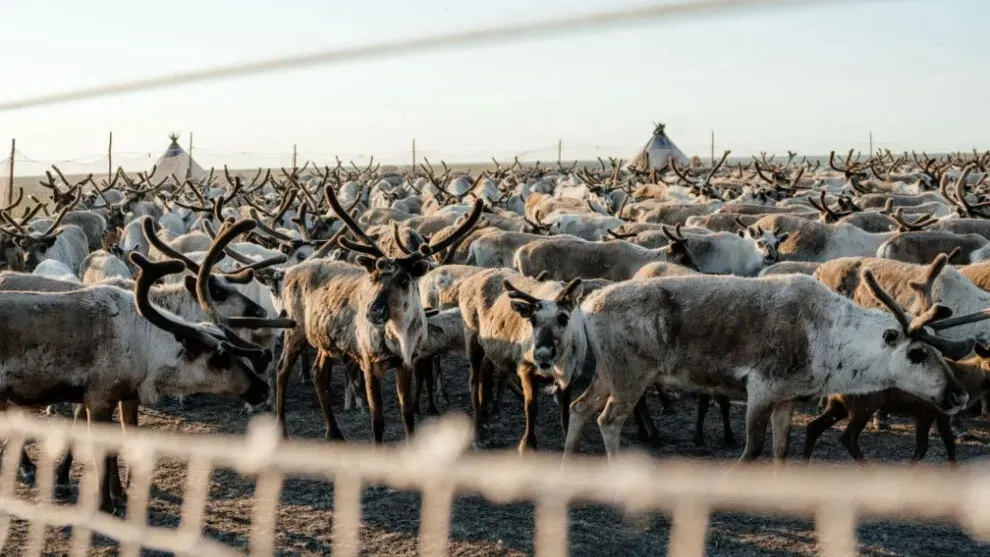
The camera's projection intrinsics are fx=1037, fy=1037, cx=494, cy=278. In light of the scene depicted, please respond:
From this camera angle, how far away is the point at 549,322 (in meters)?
6.07

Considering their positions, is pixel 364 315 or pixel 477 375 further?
pixel 477 375

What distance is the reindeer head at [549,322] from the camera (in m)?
5.93

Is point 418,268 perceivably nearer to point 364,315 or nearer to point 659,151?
point 364,315

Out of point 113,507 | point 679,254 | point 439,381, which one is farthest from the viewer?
point 679,254

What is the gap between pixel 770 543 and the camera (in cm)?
512

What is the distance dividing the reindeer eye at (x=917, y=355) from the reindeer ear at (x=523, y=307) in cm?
210

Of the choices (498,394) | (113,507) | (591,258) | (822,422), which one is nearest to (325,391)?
(498,394)

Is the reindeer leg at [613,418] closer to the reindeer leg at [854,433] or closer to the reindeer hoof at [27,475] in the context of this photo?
the reindeer leg at [854,433]

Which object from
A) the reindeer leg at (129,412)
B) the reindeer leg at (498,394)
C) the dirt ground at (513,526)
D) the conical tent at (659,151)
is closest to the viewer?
the dirt ground at (513,526)

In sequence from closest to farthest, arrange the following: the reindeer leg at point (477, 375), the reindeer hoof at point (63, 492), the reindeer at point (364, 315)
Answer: the reindeer hoof at point (63, 492) < the reindeer at point (364, 315) < the reindeer leg at point (477, 375)

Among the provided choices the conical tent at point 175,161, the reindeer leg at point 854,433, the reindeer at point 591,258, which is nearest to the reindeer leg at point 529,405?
the reindeer leg at point 854,433

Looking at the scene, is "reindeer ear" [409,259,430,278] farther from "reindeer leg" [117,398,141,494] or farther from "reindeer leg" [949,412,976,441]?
"reindeer leg" [949,412,976,441]

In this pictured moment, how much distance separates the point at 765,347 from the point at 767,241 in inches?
251

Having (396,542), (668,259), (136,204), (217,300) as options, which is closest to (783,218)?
(668,259)
